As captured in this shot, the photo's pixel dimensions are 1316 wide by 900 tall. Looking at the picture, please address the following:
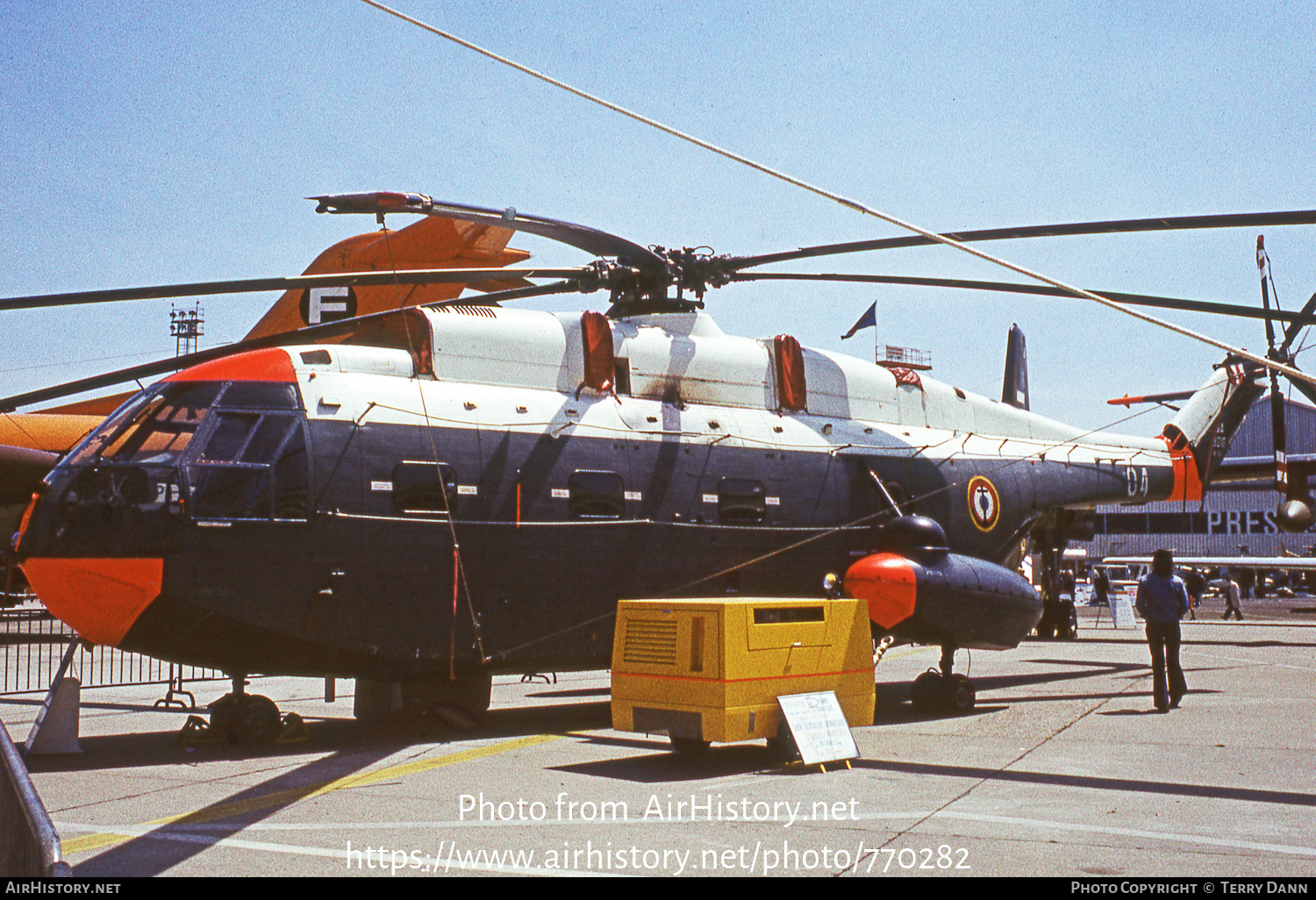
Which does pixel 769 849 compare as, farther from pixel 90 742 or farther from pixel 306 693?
pixel 306 693

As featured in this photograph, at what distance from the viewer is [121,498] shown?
33.7 ft

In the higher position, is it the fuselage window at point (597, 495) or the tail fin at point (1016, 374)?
the tail fin at point (1016, 374)

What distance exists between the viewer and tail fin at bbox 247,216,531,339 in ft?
71.4

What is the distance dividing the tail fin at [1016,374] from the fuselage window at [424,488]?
37.8ft

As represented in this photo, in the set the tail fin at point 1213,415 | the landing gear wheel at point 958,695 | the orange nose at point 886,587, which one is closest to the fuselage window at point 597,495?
the orange nose at point 886,587

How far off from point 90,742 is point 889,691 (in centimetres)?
1073

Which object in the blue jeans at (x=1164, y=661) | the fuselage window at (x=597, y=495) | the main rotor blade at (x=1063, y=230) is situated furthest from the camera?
the blue jeans at (x=1164, y=661)

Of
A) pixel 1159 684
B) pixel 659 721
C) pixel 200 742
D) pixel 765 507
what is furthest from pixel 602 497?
pixel 1159 684

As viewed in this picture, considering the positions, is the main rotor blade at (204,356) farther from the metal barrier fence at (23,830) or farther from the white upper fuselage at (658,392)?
the metal barrier fence at (23,830)

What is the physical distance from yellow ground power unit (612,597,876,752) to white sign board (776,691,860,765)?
13 centimetres

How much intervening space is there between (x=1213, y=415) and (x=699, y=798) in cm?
1512

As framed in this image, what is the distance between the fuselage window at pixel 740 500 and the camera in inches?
527

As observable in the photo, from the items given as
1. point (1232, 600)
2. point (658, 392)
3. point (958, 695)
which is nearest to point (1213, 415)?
point (958, 695)

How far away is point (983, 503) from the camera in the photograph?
52.4 ft
